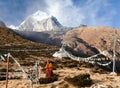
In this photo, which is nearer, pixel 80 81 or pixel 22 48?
pixel 80 81

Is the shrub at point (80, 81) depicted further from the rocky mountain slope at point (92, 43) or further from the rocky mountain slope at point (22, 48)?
the rocky mountain slope at point (92, 43)

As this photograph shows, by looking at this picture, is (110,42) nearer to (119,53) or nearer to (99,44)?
(99,44)

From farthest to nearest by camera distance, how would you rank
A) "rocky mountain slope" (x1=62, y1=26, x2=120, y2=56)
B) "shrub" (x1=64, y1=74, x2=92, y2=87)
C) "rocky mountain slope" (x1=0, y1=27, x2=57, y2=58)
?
"rocky mountain slope" (x1=62, y1=26, x2=120, y2=56) → "rocky mountain slope" (x1=0, y1=27, x2=57, y2=58) → "shrub" (x1=64, y1=74, x2=92, y2=87)

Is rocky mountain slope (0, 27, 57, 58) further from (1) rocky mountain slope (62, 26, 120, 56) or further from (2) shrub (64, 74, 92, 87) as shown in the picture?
(1) rocky mountain slope (62, 26, 120, 56)

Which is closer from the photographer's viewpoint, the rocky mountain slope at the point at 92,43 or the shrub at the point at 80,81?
the shrub at the point at 80,81

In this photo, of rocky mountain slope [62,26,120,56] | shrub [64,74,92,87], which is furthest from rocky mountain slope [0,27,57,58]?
rocky mountain slope [62,26,120,56]

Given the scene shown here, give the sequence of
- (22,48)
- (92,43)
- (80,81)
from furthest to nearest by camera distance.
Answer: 1. (92,43)
2. (22,48)
3. (80,81)

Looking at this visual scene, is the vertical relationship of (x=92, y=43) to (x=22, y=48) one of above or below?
above

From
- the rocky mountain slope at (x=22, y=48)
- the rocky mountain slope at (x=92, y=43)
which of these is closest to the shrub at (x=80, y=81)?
the rocky mountain slope at (x=22, y=48)

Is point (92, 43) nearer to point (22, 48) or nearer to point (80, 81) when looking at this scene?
point (22, 48)

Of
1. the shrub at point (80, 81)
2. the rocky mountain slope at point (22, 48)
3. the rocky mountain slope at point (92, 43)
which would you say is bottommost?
the shrub at point (80, 81)

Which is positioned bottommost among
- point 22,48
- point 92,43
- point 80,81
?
point 80,81

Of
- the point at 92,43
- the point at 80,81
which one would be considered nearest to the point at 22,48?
the point at 80,81

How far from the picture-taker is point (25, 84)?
26.0m
